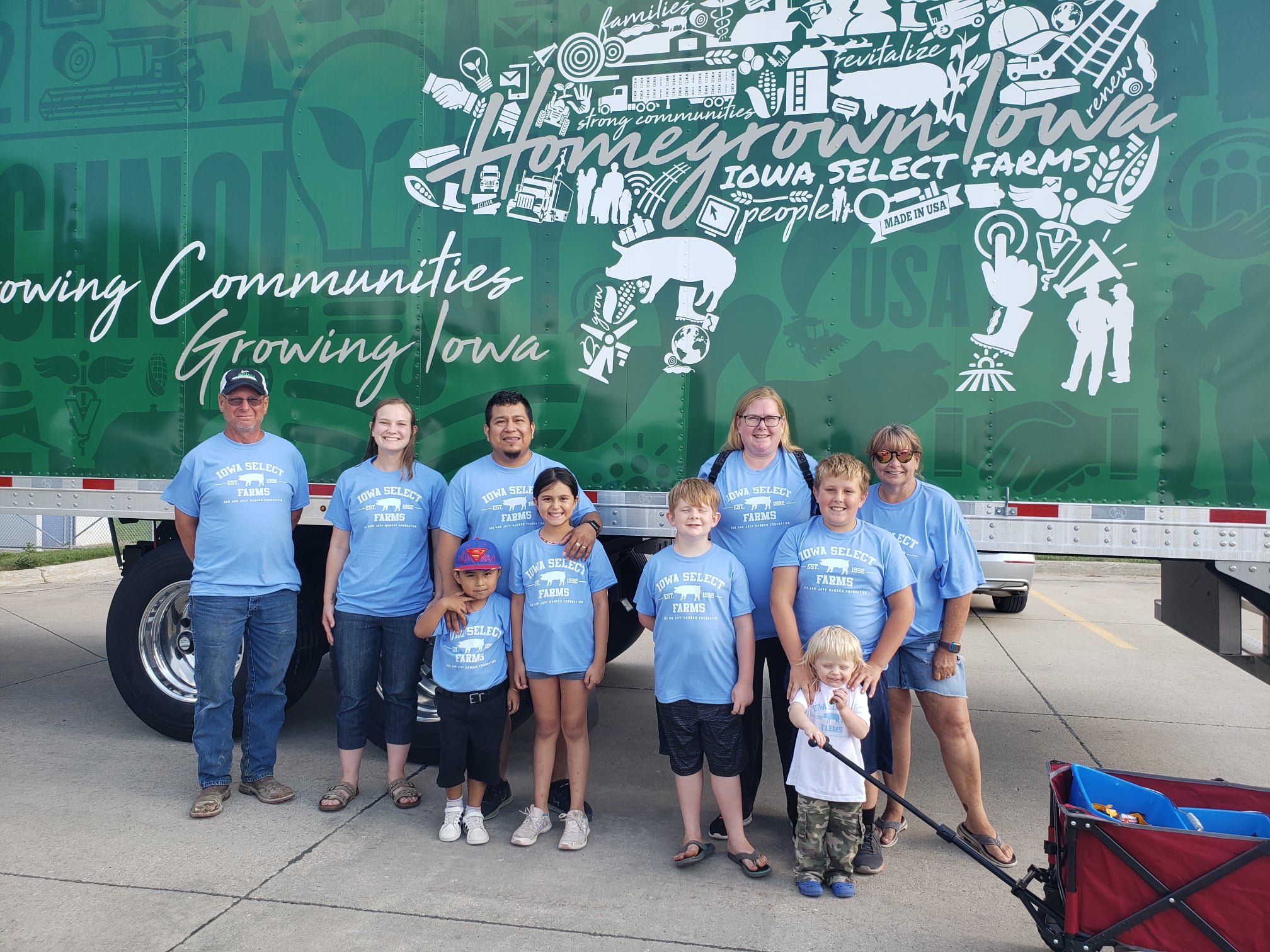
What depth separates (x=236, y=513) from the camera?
4055mm

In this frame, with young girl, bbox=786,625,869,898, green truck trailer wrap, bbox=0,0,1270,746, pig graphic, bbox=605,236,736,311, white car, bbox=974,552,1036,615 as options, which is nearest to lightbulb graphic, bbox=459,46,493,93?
green truck trailer wrap, bbox=0,0,1270,746

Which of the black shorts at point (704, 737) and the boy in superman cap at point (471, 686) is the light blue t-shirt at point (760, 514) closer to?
the black shorts at point (704, 737)

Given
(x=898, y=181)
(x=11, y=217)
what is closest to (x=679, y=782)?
(x=898, y=181)

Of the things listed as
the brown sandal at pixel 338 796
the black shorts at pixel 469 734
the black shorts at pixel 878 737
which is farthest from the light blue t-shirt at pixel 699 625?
the brown sandal at pixel 338 796

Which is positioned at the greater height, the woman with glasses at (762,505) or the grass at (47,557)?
the woman with glasses at (762,505)

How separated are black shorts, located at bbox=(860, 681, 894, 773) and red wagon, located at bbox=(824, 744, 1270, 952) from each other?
0.56m

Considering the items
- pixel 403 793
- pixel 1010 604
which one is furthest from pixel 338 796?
pixel 1010 604

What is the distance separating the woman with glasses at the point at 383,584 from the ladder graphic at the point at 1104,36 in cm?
322

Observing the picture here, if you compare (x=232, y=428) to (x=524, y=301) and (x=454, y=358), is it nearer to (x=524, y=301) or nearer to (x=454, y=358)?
(x=454, y=358)

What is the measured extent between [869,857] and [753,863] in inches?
18.2

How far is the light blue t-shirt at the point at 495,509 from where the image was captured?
3904mm

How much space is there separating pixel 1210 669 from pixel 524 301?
256 inches

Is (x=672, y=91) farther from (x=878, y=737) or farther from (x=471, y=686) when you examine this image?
(x=878, y=737)

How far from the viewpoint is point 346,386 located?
4613 millimetres
